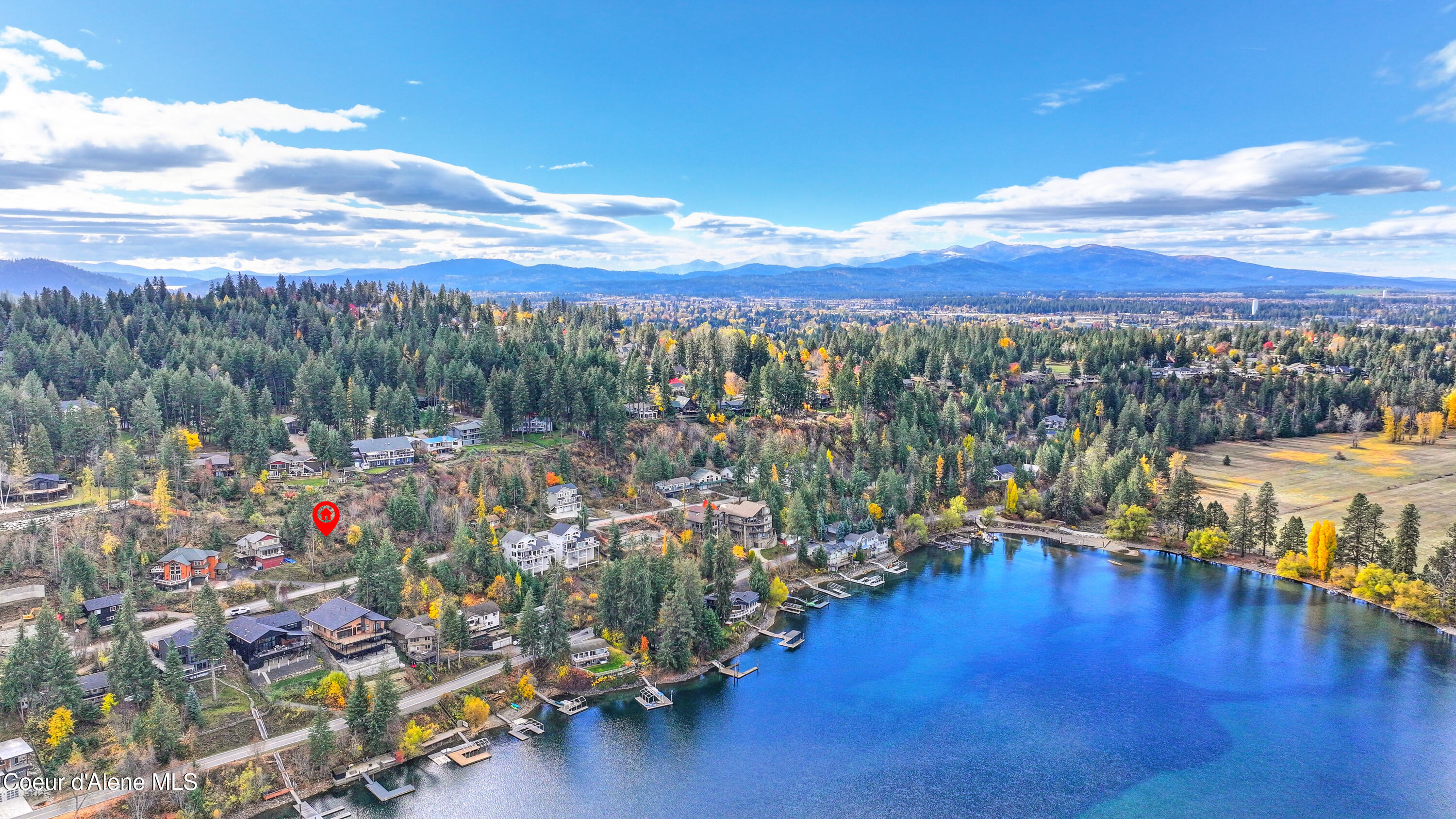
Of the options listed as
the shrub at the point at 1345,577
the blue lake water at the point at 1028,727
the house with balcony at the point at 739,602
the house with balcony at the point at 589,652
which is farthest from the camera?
the shrub at the point at 1345,577

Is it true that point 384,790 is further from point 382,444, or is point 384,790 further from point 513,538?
point 382,444

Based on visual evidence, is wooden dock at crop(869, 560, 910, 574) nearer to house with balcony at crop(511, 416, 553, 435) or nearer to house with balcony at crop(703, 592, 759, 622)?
house with balcony at crop(703, 592, 759, 622)

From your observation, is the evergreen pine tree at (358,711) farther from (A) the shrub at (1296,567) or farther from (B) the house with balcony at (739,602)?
(A) the shrub at (1296,567)

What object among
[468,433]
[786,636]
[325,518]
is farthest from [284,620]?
[468,433]

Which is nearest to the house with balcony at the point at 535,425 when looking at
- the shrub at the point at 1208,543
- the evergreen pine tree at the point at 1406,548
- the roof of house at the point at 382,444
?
the roof of house at the point at 382,444

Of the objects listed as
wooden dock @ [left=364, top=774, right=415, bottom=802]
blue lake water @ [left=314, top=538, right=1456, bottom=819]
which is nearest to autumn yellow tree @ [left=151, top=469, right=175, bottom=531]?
wooden dock @ [left=364, top=774, right=415, bottom=802]
